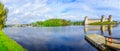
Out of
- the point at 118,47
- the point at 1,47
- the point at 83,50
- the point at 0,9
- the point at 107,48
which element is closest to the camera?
the point at 1,47

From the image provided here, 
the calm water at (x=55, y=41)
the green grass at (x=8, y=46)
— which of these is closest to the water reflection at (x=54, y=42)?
the calm water at (x=55, y=41)

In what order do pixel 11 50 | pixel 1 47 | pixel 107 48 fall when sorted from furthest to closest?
pixel 107 48
pixel 11 50
pixel 1 47

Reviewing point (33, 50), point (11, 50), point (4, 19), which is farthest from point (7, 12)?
point (11, 50)

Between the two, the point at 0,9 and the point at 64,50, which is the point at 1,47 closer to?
the point at 64,50

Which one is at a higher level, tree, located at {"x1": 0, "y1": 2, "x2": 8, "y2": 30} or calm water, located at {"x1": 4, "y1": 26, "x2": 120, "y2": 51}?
tree, located at {"x1": 0, "y1": 2, "x2": 8, "y2": 30}

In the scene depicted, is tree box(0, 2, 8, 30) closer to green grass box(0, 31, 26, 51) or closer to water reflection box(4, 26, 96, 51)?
water reflection box(4, 26, 96, 51)

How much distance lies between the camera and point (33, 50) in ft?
148

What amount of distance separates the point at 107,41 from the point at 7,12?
2307 cm

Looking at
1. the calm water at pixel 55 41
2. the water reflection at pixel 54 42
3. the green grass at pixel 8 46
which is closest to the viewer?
the green grass at pixel 8 46

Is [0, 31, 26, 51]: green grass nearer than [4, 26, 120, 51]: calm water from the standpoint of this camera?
Yes

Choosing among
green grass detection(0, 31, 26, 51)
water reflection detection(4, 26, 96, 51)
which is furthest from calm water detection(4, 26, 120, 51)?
green grass detection(0, 31, 26, 51)

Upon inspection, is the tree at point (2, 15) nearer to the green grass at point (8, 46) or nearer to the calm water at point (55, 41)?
the calm water at point (55, 41)

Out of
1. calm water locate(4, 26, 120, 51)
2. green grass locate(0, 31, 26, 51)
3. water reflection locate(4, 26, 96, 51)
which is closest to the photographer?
green grass locate(0, 31, 26, 51)

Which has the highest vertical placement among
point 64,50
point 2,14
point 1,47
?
Result: point 2,14
